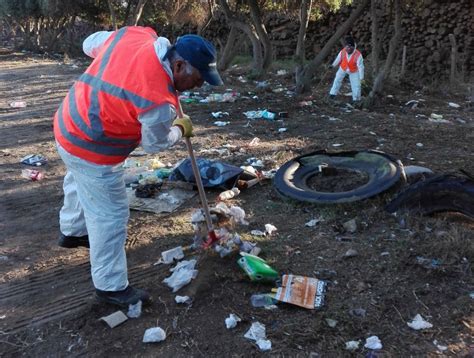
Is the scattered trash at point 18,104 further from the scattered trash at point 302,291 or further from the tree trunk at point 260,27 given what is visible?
the scattered trash at point 302,291

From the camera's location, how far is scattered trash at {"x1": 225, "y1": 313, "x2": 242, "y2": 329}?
282 centimetres

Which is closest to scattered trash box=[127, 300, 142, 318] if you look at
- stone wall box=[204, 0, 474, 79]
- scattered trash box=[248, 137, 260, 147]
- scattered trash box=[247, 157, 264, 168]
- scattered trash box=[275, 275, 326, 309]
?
scattered trash box=[275, 275, 326, 309]

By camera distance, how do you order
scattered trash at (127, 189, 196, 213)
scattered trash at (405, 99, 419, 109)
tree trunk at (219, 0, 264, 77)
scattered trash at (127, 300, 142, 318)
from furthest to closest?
1. tree trunk at (219, 0, 264, 77)
2. scattered trash at (405, 99, 419, 109)
3. scattered trash at (127, 189, 196, 213)
4. scattered trash at (127, 300, 142, 318)

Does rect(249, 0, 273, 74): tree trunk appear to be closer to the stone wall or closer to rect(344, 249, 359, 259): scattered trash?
the stone wall

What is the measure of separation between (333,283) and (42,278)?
2.00 metres

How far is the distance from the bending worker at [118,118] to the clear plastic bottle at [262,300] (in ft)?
2.19

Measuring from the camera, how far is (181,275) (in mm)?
3270

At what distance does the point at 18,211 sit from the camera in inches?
184

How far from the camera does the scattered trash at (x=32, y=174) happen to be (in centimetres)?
548

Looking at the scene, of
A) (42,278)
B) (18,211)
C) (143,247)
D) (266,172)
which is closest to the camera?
(42,278)

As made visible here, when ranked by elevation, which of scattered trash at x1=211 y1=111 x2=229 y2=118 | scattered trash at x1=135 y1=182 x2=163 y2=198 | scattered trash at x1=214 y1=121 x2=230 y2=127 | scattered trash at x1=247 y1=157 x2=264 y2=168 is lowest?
scattered trash at x1=211 y1=111 x2=229 y2=118

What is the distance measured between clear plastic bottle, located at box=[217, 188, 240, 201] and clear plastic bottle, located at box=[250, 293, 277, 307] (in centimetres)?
A: 169

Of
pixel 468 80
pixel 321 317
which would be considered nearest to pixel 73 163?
pixel 321 317

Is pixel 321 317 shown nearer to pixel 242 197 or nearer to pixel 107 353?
pixel 107 353
